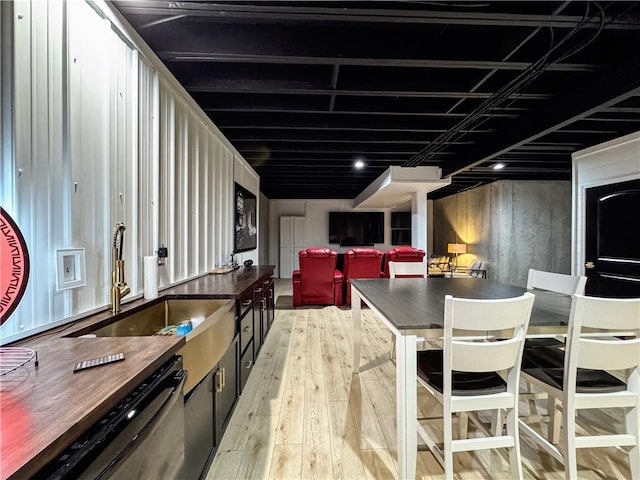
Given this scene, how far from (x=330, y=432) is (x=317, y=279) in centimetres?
356

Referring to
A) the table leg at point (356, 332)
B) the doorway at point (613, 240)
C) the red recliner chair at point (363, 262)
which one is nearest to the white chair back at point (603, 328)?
the table leg at point (356, 332)

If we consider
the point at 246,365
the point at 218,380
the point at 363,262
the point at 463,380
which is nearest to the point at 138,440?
the point at 218,380

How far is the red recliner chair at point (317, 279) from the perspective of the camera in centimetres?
537

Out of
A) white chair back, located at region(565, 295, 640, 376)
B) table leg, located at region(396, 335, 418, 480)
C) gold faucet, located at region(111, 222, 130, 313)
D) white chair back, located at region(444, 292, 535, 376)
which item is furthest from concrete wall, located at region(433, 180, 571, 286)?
gold faucet, located at region(111, 222, 130, 313)

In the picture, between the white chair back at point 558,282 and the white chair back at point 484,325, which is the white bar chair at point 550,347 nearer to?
the white chair back at point 558,282

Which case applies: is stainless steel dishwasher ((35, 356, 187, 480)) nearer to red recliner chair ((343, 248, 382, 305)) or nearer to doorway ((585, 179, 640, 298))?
red recliner chair ((343, 248, 382, 305))

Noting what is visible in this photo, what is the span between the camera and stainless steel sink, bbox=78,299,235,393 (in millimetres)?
1378

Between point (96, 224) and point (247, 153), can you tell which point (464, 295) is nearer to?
point (96, 224)

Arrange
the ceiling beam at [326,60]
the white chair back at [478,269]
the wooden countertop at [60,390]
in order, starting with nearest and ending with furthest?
the wooden countertop at [60,390] < the ceiling beam at [326,60] < the white chair back at [478,269]

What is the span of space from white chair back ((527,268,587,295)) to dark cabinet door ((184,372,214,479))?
2.48 meters

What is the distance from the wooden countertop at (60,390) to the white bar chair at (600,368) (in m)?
1.81

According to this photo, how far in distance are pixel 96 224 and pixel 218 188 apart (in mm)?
2298

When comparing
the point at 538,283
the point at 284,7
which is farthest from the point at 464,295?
the point at 284,7

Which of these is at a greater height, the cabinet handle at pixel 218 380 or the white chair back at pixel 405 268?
the white chair back at pixel 405 268
